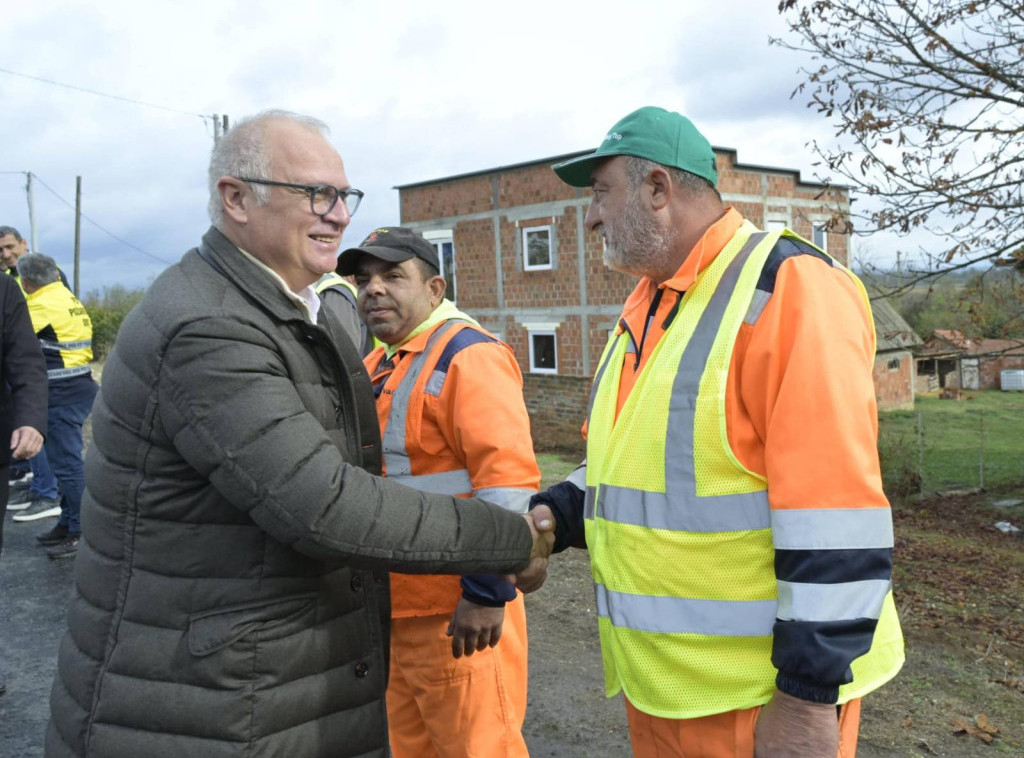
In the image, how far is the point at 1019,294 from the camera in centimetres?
808

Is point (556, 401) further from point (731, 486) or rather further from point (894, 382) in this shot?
point (894, 382)

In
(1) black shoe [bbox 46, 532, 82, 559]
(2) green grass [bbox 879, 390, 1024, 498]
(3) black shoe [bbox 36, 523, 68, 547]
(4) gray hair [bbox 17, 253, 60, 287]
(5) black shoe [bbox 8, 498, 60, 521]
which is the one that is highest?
(4) gray hair [bbox 17, 253, 60, 287]

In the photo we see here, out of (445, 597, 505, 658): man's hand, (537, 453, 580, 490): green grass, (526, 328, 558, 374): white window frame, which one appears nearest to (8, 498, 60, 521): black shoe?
(537, 453, 580, 490): green grass

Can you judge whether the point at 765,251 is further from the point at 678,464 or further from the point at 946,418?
the point at 946,418

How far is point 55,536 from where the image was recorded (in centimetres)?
695

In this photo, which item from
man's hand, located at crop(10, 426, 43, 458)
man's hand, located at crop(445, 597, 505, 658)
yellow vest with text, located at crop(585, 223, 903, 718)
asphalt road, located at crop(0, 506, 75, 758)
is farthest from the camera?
man's hand, located at crop(10, 426, 43, 458)

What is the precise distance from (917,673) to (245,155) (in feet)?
12.9

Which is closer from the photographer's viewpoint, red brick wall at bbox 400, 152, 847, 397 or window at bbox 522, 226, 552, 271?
red brick wall at bbox 400, 152, 847, 397

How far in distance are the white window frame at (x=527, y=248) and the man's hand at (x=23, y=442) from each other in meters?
21.7

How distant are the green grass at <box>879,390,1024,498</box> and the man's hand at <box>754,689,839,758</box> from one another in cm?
1081

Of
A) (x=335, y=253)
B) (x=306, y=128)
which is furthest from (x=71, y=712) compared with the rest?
(x=306, y=128)

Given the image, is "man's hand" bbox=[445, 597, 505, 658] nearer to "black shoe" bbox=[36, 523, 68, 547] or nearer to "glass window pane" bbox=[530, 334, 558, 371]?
"black shoe" bbox=[36, 523, 68, 547]

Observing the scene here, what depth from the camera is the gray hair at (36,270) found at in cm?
717

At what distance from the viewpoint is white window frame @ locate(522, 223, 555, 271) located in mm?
25391
